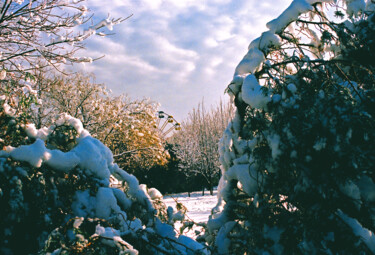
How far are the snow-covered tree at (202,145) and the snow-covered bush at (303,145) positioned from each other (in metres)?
17.4

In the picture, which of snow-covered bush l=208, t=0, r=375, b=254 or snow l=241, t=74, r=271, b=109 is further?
snow l=241, t=74, r=271, b=109

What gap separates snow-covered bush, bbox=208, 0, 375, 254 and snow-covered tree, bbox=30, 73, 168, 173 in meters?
7.61

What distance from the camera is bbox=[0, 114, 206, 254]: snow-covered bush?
1821 millimetres

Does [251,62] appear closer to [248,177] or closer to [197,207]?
[248,177]

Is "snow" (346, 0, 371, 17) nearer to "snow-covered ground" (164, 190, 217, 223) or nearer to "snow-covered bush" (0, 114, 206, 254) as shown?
"snow-covered bush" (0, 114, 206, 254)

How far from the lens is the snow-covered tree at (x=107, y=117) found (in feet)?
35.9

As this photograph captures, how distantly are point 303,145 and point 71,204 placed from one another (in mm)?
1687

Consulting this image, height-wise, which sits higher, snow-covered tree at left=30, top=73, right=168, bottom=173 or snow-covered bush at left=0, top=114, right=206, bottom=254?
snow-covered tree at left=30, top=73, right=168, bottom=173

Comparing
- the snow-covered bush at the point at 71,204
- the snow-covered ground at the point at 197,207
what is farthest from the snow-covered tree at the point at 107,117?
the snow-covered bush at the point at 71,204

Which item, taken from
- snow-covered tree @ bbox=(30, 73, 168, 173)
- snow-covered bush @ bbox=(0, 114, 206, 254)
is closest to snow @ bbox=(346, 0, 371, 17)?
snow-covered bush @ bbox=(0, 114, 206, 254)

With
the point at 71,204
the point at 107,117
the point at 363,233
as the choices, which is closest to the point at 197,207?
the point at 107,117

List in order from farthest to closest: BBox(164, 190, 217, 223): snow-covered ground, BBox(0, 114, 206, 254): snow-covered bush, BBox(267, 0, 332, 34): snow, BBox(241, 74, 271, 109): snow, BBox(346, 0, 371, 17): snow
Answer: BBox(164, 190, 217, 223): snow-covered ground
BBox(346, 0, 371, 17): snow
BBox(267, 0, 332, 34): snow
BBox(241, 74, 271, 109): snow
BBox(0, 114, 206, 254): snow-covered bush

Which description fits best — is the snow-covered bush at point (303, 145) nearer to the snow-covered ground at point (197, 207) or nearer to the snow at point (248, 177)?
the snow at point (248, 177)

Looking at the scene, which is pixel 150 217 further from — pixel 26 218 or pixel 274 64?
pixel 274 64
